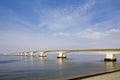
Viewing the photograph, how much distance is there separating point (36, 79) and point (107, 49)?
68.2 metres

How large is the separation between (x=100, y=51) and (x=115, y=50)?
429 inches

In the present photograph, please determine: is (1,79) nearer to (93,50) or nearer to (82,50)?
(93,50)

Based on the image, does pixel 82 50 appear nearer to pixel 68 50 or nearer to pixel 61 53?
pixel 68 50

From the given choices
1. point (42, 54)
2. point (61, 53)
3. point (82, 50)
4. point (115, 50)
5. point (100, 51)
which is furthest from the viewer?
point (42, 54)

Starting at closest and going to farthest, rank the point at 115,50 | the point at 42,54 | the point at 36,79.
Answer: the point at 36,79 < the point at 115,50 < the point at 42,54

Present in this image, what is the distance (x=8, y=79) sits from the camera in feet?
91.5

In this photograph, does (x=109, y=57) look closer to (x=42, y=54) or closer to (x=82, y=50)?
(x=82, y=50)

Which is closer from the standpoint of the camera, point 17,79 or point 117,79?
point 117,79

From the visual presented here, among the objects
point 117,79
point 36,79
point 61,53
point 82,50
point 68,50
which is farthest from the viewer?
point 61,53

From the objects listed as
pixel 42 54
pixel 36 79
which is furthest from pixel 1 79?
pixel 42 54

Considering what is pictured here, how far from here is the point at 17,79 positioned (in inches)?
1094

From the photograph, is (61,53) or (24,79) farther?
(61,53)

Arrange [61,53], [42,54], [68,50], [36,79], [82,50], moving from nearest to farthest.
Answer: [36,79] < [82,50] < [68,50] < [61,53] < [42,54]

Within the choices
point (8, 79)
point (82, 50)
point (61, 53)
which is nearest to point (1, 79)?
point (8, 79)
